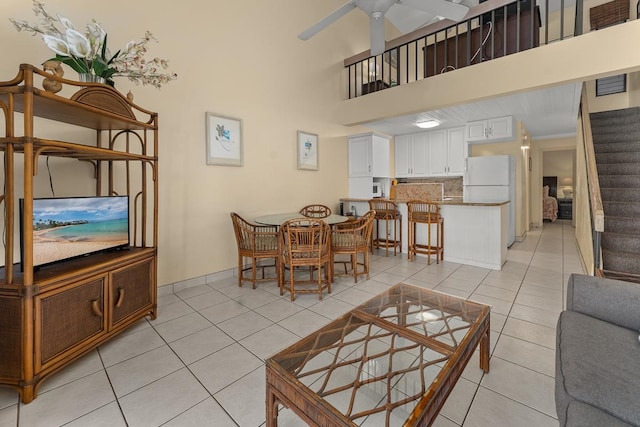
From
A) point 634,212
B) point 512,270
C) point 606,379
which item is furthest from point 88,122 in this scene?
point 634,212

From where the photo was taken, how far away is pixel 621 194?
343 centimetres

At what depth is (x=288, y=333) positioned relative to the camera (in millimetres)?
2248

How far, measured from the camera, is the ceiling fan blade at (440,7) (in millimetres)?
2305

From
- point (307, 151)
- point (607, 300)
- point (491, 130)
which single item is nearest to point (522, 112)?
point (491, 130)

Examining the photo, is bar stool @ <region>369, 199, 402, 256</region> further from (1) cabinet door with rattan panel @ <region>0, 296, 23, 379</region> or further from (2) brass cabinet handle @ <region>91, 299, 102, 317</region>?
(1) cabinet door with rattan panel @ <region>0, 296, 23, 379</region>

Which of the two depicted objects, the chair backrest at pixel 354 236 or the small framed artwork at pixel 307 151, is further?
the small framed artwork at pixel 307 151

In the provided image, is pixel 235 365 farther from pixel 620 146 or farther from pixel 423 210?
pixel 620 146

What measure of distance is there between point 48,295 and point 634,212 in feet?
17.9

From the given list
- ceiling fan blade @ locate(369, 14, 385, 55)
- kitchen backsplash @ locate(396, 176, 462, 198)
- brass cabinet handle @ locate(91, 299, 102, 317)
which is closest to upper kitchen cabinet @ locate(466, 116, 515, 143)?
kitchen backsplash @ locate(396, 176, 462, 198)

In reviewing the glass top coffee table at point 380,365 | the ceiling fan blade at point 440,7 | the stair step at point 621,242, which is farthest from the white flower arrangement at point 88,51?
the stair step at point 621,242

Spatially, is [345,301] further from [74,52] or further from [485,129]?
[485,129]

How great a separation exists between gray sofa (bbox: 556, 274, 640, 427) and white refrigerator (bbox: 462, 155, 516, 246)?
3883 mm

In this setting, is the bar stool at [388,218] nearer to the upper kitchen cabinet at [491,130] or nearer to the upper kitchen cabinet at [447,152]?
the upper kitchen cabinet at [447,152]

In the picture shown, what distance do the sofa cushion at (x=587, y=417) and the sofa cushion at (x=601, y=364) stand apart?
3 centimetres
